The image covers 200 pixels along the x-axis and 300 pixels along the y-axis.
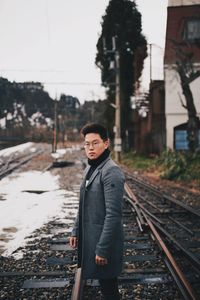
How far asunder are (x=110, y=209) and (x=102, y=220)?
0.18m

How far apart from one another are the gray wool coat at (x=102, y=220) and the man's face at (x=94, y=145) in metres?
0.10

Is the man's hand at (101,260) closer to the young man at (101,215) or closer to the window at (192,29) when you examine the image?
the young man at (101,215)

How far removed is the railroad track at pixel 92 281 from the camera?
12.7 feet

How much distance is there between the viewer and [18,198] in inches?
412

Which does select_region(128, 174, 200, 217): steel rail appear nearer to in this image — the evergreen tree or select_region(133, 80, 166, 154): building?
select_region(133, 80, 166, 154): building

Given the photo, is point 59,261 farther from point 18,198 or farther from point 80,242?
point 18,198

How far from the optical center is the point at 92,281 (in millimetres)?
4176

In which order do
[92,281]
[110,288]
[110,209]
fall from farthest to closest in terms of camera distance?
[92,281] < [110,288] < [110,209]

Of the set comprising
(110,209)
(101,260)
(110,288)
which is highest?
(110,209)

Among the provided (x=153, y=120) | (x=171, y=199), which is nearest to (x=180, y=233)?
(x=171, y=199)

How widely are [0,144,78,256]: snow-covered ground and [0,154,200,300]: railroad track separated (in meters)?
0.44

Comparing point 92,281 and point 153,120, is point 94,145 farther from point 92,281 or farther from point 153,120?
point 153,120

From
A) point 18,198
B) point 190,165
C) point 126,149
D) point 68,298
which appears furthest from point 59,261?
point 126,149

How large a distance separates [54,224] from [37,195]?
387 cm
